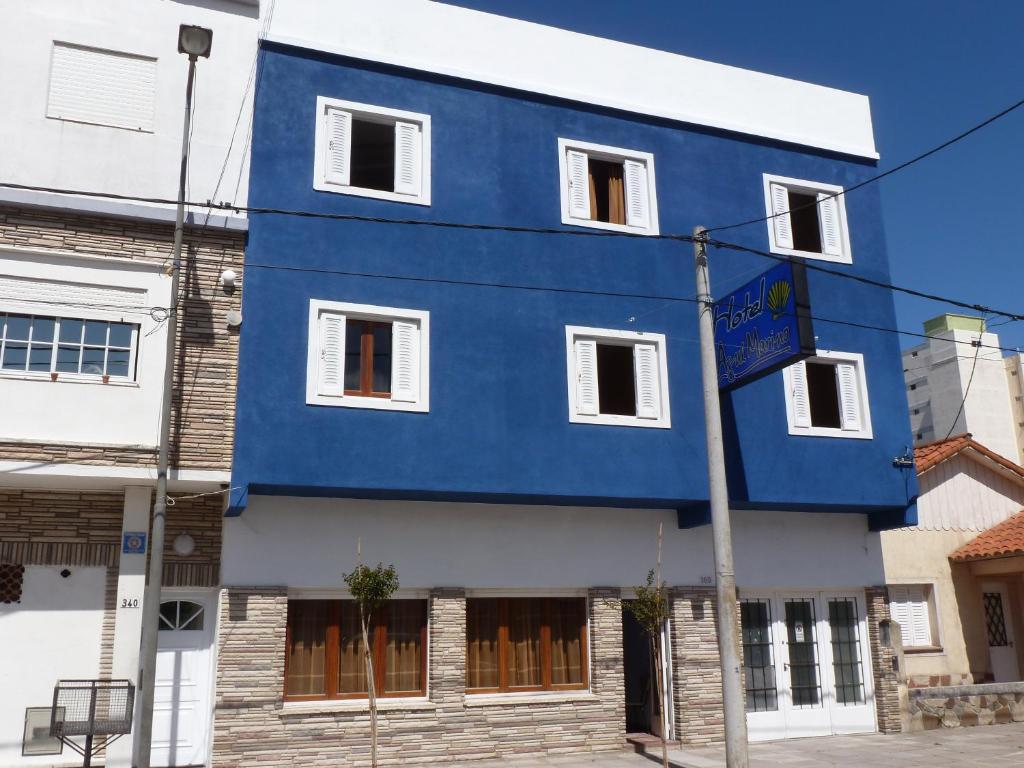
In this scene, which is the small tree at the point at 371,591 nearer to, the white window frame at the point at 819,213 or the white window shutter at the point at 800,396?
the white window shutter at the point at 800,396

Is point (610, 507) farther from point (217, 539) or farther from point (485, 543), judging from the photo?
point (217, 539)

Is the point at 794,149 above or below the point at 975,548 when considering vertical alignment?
above

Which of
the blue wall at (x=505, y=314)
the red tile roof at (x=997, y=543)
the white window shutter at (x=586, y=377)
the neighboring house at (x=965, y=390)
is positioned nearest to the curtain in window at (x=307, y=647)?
the blue wall at (x=505, y=314)

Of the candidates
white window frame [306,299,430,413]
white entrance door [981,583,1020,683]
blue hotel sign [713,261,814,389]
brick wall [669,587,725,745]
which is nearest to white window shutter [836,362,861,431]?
blue hotel sign [713,261,814,389]

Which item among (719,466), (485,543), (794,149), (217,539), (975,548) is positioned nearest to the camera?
(719,466)

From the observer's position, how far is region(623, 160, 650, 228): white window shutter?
16.2m

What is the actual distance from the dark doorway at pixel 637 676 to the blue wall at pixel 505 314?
3380mm

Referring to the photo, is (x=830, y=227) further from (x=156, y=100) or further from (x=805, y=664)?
(x=156, y=100)

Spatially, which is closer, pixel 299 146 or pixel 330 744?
pixel 330 744

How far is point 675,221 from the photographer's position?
643 inches

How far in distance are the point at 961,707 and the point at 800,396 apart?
6347 mm

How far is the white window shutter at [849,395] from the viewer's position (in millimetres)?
16672

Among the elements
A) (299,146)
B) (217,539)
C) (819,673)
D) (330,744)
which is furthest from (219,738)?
(819,673)

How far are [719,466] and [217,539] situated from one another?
702cm
